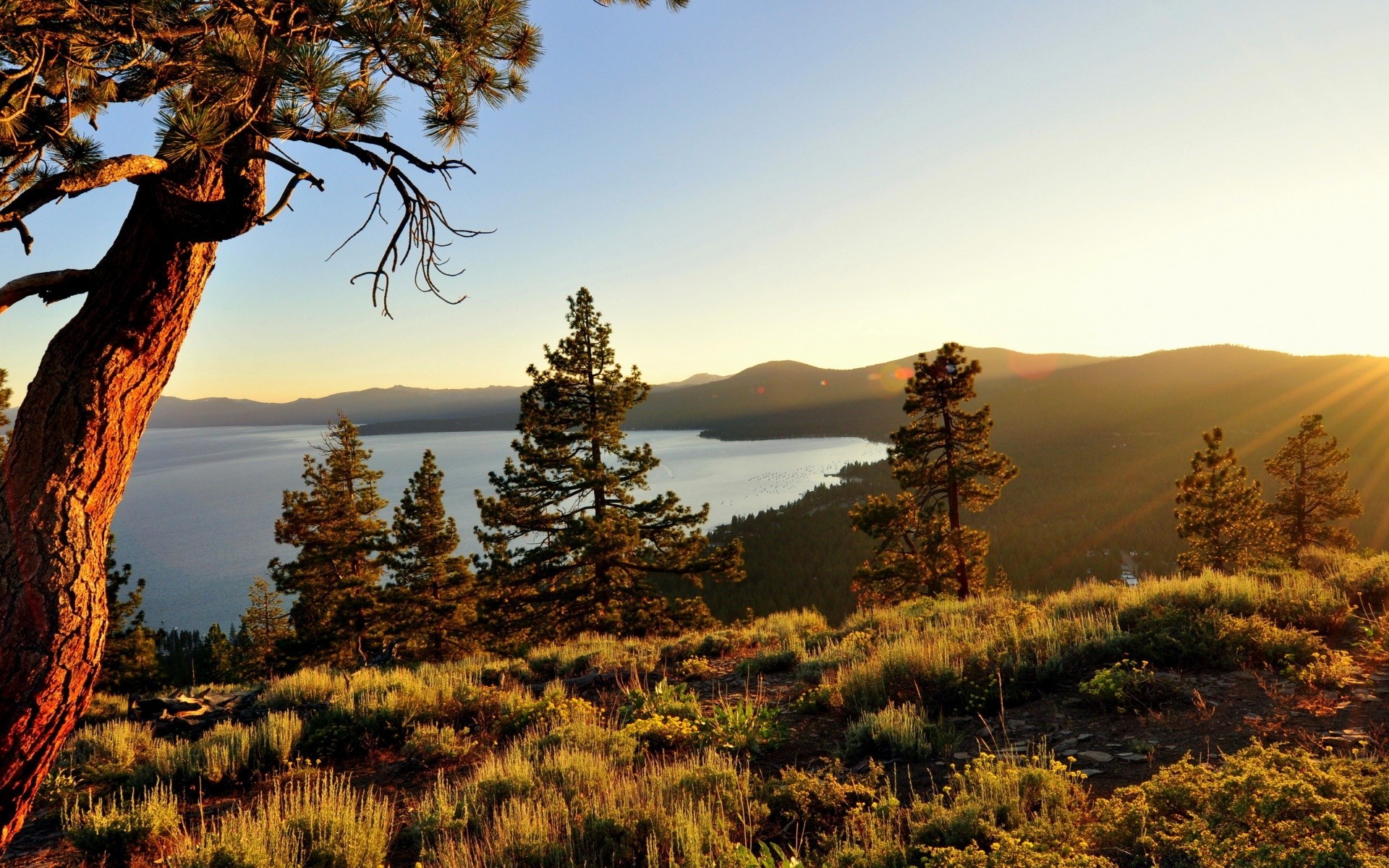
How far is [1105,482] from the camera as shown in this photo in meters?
112

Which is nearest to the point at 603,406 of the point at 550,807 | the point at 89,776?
the point at 89,776

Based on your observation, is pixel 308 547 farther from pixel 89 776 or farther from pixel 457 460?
pixel 457 460

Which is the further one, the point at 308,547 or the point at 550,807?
the point at 308,547

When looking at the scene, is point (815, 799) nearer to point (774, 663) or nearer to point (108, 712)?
point (774, 663)

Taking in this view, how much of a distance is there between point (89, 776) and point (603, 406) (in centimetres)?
1453

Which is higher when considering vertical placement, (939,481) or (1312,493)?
(939,481)

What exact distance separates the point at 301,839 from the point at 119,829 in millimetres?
1486

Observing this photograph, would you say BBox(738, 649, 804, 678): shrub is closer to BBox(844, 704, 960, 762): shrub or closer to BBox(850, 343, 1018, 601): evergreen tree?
BBox(844, 704, 960, 762): shrub

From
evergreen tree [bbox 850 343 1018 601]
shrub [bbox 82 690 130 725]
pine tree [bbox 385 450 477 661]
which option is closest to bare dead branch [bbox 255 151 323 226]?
shrub [bbox 82 690 130 725]

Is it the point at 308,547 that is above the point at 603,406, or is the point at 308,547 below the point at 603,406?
below

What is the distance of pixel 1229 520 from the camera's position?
2430 cm

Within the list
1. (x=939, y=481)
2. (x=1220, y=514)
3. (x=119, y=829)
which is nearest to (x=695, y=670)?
(x=119, y=829)

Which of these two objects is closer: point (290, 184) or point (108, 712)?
point (290, 184)

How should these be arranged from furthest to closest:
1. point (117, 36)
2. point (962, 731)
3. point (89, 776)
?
point (89, 776)
point (962, 731)
point (117, 36)
